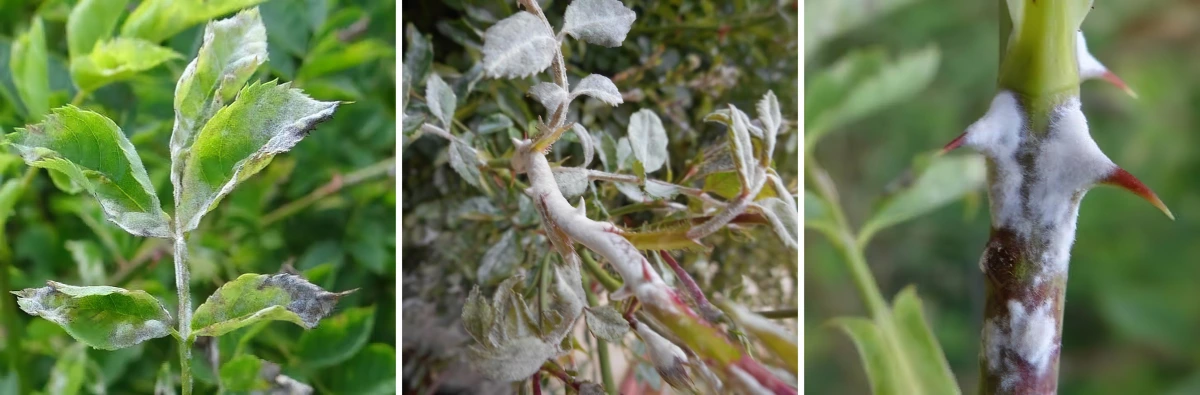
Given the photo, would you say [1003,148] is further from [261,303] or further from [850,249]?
[261,303]

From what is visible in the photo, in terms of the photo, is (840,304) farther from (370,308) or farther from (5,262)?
(5,262)

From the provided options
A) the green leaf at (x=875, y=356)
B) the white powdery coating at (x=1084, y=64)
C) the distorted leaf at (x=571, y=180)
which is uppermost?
the white powdery coating at (x=1084, y=64)

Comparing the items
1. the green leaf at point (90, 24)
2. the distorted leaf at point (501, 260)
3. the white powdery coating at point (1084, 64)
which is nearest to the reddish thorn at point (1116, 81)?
Answer: the white powdery coating at point (1084, 64)

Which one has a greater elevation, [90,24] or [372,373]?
[90,24]

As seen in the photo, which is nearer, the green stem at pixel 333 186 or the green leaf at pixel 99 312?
the green leaf at pixel 99 312

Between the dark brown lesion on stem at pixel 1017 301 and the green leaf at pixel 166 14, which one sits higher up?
the green leaf at pixel 166 14

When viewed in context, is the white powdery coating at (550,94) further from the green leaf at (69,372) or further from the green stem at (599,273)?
the green leaf at (69,372)

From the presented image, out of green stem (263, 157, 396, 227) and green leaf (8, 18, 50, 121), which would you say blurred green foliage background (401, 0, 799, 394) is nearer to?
green stem (263, 157, 396, 227)

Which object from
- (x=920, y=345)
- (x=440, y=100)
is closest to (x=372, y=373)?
(x=440, y=100)
